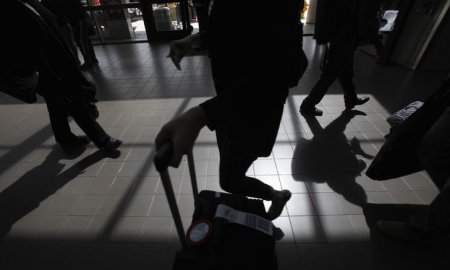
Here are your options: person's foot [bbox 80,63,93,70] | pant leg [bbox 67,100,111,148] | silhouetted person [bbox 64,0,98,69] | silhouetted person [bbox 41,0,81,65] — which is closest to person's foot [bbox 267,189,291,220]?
pant leg [bbox 67,100,111,148]

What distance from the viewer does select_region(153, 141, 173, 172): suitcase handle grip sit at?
2.19ft

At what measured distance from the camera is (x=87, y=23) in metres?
5.23

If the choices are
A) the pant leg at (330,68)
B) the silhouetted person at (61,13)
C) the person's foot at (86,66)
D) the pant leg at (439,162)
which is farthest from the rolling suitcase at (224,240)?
the person's foot at (86,66)

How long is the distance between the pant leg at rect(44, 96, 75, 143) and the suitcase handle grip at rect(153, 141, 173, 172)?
2132 millimetres

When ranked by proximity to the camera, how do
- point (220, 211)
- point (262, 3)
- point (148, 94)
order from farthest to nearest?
point (148, 94) → point (220, 211) → point (262, 3)

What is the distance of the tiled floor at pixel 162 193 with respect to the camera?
1.57m

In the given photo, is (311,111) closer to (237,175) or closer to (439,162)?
(439,162)

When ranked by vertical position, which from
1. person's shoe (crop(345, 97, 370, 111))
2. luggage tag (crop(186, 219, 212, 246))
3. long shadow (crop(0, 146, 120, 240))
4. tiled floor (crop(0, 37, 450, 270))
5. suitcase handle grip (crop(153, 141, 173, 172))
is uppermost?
suitcase handle grip (crop(153, 141, 173, 172))

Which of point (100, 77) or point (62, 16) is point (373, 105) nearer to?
point (100, 77)

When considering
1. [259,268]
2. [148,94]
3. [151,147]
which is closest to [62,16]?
[148,94]

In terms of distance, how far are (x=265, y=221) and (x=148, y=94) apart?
11.0 feet

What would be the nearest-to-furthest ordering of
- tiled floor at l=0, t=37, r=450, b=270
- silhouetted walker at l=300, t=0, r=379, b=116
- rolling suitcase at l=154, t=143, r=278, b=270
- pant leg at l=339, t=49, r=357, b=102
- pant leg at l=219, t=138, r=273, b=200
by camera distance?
rolling suitcase at l=154, t=143, r=278, b=270, pant leg at l=219, t=138, r=273, b=200, tiled floor at l=0, t=37, r=450, b=270, silhouetted walker at l=300, t=0, r=379, b=116, pant leg at l=339, t=49, r=357, b=102

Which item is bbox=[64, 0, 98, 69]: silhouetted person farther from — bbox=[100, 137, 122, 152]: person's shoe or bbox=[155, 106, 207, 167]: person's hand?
bbox=[155, 106, 207, 167]: person's hand

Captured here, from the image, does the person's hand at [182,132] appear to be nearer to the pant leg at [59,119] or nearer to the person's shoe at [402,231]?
the person's shoe at [402,231]
